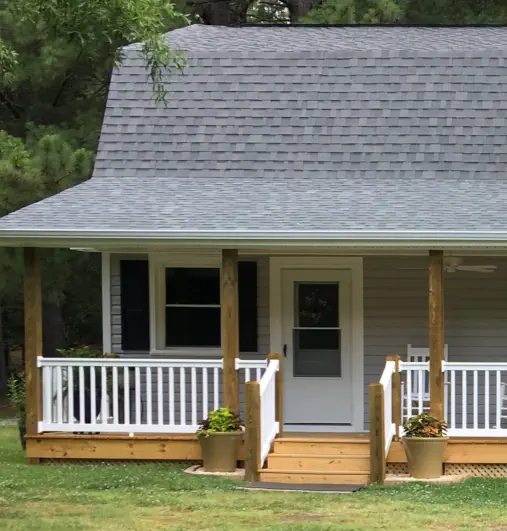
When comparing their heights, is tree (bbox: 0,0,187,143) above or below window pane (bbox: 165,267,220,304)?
above

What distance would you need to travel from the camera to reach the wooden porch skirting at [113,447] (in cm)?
1256

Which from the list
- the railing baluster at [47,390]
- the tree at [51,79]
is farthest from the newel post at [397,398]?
the tree at [51,79]

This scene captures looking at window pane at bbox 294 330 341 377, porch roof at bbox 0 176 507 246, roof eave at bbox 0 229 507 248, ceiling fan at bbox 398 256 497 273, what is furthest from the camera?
window pane at bbox 294 330 341 377

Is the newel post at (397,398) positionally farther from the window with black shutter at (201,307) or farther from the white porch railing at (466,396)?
the window with black shutter at (201,307)

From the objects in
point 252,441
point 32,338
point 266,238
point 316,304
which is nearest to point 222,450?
point 252,441

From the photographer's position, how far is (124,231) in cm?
1213

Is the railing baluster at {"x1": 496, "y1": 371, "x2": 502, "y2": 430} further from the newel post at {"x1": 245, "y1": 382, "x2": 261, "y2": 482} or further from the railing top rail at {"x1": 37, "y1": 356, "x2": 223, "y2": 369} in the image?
the railing top rail at {"x1": 37, "y1": 356, "x2": 223, "y2": 369}

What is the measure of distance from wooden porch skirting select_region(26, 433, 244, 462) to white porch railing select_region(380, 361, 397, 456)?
2014 mm

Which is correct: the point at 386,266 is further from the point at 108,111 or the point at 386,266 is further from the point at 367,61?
the point at 108,111

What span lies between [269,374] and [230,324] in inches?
26.2

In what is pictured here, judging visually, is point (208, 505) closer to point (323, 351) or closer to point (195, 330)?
point (195, 330)

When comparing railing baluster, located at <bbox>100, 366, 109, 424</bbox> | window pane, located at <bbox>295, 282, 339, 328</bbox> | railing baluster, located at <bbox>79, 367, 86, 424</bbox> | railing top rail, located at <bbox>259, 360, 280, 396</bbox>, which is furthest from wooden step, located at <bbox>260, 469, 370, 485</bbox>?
window pane, located at <bbox>295, 282, 339, 328</bbox>

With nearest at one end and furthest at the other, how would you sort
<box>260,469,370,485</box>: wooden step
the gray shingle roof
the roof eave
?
<box>260,469,370,485</box>: wooden step < the roof eave < the gray shingle roof

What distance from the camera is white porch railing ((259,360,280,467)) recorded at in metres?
11.8
